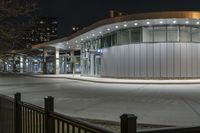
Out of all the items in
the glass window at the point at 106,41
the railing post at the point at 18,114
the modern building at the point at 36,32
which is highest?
the glass window at the point at 106,41

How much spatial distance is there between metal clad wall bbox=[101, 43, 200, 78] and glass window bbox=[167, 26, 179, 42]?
1.83ft

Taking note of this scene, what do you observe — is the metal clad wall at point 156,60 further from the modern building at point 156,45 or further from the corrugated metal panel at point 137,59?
the corrugated metal panel at point 137,59

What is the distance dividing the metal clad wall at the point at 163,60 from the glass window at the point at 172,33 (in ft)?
1.83

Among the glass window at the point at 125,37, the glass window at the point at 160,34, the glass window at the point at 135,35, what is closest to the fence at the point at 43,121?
the glass window at the point at 160,34

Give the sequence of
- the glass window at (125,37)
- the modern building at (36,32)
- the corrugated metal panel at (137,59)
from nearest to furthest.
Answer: the modern building at (36,32)
the corrugated metal panel at (137,59)
the glass window at (125,37)

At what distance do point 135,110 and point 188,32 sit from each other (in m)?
27.8

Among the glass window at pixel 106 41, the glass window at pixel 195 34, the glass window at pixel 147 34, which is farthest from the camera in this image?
the glass window at pixel 106 41

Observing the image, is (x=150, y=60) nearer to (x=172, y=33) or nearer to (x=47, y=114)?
(x=172, y=33)

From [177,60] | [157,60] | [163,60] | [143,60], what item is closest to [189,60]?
[177,60]

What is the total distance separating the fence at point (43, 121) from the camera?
3270 millimetres

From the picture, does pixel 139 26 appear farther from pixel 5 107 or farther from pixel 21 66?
pixel 21 66

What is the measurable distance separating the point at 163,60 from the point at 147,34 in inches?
132

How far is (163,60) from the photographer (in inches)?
1567

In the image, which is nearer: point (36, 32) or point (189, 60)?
point (36, 32)
